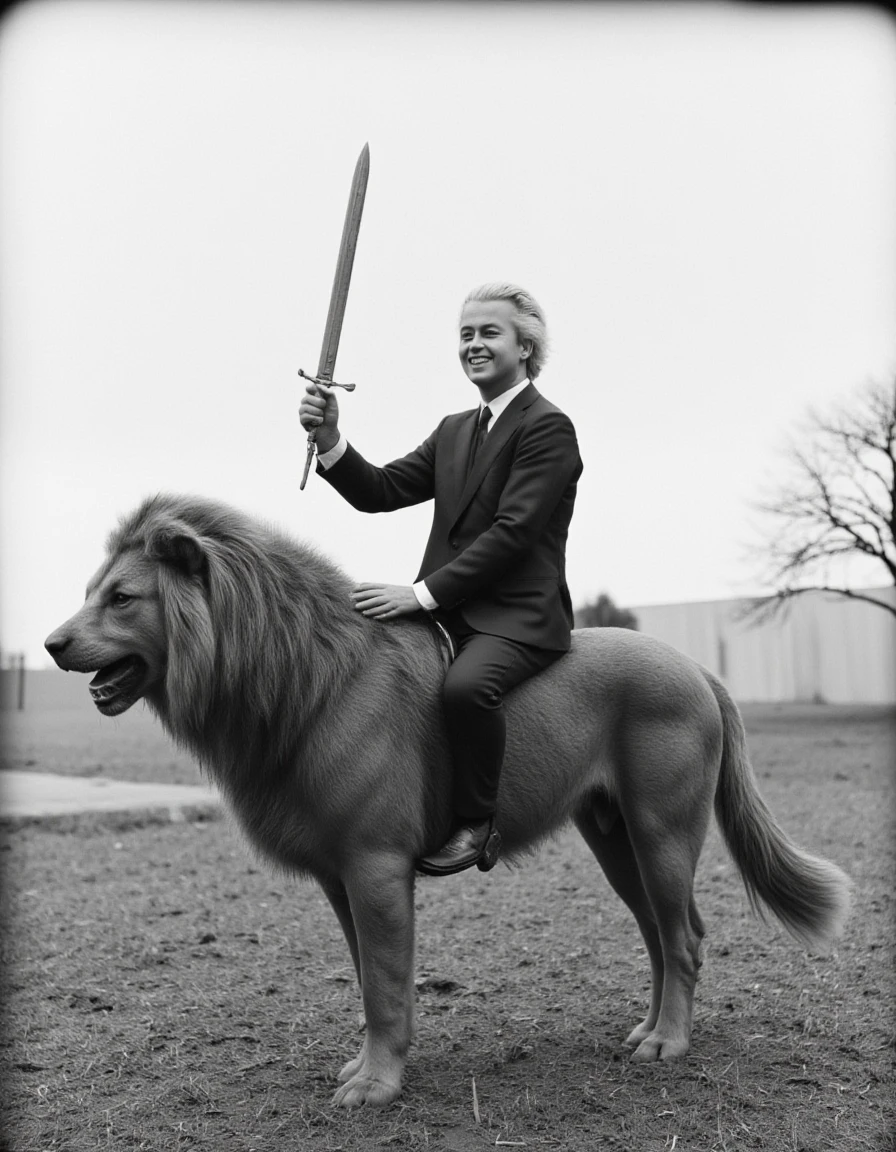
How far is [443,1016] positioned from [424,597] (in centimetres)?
203

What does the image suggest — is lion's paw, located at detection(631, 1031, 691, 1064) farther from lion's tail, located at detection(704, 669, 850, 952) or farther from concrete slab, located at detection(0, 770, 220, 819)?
concrete slab, located at detection(0, 770, 220, 819)

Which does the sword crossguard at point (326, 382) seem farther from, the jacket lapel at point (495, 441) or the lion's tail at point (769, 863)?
the lion's tail at point (769, 863)

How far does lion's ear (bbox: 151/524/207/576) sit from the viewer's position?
356 centimetres

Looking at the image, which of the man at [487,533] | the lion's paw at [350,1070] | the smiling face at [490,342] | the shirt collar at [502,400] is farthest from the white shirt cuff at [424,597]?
the lion's paw at [350,1070]

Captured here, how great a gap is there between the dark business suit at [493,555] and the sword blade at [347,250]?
56cm

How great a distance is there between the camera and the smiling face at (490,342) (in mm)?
3986

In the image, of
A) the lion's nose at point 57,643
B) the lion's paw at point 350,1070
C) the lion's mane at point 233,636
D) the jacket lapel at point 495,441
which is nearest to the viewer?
the lion's nose at point 57,643

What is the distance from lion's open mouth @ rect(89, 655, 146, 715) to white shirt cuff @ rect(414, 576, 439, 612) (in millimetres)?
955

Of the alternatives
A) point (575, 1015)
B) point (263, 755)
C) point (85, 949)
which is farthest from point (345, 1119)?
point (85, 949)

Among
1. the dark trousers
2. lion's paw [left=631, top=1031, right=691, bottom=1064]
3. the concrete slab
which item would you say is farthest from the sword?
the concrete slab

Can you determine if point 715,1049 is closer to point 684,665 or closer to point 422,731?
point 684,665

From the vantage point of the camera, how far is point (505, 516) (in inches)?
149

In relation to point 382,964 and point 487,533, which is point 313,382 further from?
point 382,964

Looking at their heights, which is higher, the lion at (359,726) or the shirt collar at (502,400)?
the shirt collar at (502,400)
